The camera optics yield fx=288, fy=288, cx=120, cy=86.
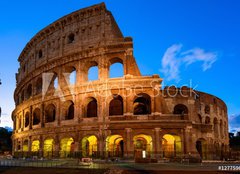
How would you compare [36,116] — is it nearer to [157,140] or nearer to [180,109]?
[157,140]

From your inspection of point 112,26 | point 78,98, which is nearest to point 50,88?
point 78,98

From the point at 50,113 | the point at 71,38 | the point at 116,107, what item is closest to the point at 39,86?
the point at 50,113

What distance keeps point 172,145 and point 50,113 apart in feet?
50.7

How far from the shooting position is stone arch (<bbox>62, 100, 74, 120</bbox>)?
107 ft

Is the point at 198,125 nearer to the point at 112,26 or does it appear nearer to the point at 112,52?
the point at 112,52

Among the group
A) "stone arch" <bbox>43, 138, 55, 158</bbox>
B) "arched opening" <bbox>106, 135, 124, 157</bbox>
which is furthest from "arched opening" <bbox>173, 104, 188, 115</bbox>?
"stone arch" <bbox>43, 138, 55, 158</bbox>

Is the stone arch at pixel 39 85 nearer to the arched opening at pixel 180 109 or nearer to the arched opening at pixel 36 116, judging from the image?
the arched opening at pixel 36 116

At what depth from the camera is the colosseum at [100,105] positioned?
2848 cm

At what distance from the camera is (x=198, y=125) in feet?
106

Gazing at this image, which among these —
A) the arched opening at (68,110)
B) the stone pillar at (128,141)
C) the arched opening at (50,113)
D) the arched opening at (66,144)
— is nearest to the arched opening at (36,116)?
the arched opening at (50,113)

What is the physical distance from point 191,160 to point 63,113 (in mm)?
15578

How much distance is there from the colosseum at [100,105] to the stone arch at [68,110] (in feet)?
0.38

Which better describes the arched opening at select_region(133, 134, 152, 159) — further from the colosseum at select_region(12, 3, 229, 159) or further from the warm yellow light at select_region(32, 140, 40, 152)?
the warm yellow light at select_region(32, 140, 40, 152)

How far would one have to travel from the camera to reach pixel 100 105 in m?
30.1
